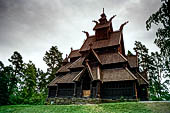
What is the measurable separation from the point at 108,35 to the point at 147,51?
1545 centimetres

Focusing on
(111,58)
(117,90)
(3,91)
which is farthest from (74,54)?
(3,91)

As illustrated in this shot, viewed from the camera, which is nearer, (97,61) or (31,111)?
(31,111)

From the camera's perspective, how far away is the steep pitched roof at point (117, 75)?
18453 mm

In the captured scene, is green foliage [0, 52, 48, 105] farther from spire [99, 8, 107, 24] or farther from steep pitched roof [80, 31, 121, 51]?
spire [99, 8, 107, 24]

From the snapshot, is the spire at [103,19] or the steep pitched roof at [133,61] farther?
the spire at [103,19]

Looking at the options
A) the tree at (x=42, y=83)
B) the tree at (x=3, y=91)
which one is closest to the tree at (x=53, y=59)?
the tree at (x=42, y=83)

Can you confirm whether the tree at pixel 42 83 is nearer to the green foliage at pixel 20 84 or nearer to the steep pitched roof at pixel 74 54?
the green foliage at pixel 20 84

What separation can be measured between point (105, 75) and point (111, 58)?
3526mm

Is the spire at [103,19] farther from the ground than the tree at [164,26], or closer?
farther from the ground

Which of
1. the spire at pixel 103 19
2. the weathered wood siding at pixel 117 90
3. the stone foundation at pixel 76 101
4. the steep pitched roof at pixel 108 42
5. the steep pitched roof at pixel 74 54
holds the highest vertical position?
the spire at pixel 103 19

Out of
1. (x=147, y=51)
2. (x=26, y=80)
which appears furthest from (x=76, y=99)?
(x=147, y=51)

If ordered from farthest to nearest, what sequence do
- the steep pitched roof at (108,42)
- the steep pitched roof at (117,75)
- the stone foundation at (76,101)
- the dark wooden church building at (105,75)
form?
the steep pitched roof at (108,42)
the dark wooden church building at (105,75)
the steep pitched roof at (117,75)
the stone foundation at (76,101)

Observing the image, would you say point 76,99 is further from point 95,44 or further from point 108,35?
point 108,35

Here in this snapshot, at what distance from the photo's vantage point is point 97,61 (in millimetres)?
21844
